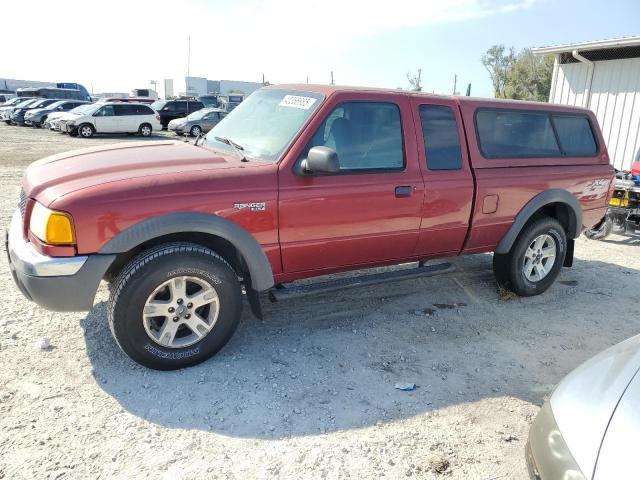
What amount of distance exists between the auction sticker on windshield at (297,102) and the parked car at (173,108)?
24078 mm

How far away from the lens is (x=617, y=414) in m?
1.97

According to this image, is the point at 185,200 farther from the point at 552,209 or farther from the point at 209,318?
the point at 552,209

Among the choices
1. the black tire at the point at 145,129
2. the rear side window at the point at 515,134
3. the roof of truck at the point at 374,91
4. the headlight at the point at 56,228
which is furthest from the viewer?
the black tire at the point at 145,129

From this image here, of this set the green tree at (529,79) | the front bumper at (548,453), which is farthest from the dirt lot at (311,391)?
the green tree at (529,79)

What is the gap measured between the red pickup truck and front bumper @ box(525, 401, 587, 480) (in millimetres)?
1943

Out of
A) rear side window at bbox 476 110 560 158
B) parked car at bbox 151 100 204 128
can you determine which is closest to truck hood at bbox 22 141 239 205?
rear side window at bbox 476 110 560 158

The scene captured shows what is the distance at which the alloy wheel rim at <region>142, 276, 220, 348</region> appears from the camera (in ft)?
10.9

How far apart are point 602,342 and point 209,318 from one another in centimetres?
329

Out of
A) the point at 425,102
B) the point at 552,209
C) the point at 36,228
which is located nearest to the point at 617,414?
the point at 425,102

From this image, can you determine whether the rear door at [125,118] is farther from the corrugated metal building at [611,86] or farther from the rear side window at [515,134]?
the rear side window at [515,134]

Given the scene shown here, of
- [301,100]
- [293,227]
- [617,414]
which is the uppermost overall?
[301,100]

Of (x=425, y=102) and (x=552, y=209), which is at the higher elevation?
(x=425, y=102)

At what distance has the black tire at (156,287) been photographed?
10.4ft

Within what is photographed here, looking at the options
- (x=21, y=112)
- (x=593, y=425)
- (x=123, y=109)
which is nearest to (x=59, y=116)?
(x=123, y=109)
